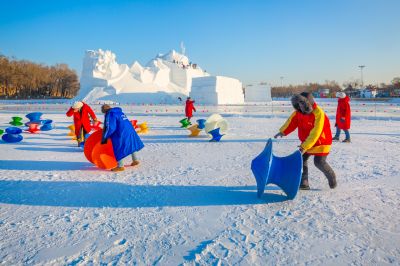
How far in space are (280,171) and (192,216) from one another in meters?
1.27

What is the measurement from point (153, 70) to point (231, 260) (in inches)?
2390

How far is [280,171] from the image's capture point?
3891 mm

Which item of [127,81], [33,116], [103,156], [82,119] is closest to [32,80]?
[127,81]

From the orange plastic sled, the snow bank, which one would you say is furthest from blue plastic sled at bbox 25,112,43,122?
the snow bank

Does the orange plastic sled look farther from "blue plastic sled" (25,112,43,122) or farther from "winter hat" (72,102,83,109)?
"blue plastic sled" (25,112,43,122)

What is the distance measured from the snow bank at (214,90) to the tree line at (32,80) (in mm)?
38276

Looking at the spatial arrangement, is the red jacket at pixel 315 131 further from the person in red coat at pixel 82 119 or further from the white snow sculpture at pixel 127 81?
the white snow sculpture at pixel 127 81

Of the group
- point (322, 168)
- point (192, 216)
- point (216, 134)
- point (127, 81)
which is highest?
point (127, 81)

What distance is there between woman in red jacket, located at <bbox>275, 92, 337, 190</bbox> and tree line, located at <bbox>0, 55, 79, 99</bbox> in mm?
66170

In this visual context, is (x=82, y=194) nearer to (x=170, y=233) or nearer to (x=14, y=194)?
(x=14, y=194)

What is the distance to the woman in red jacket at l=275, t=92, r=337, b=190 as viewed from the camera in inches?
150

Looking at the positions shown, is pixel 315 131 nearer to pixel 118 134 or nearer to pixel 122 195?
pixel 122 195

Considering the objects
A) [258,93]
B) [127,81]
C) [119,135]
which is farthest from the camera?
[258,93]

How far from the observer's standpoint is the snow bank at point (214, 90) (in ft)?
140
